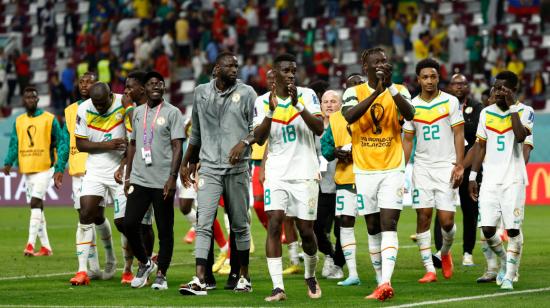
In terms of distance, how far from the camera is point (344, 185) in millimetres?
14148

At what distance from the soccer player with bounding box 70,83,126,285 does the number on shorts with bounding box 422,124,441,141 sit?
3.49 metres

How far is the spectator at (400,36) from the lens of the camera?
36.4 m

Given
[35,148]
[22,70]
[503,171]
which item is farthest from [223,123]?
[22,70]

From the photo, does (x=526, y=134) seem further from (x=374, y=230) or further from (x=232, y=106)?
(x=232, y=106)

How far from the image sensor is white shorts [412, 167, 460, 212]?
14.1 meters

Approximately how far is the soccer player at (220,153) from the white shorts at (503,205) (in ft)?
8.45

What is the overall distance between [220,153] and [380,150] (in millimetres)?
1723

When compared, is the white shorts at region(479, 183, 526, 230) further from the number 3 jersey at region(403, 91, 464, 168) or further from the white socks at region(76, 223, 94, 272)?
the white socks at region(76, 223, 94, 272)

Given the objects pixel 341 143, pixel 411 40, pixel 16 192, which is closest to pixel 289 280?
pixel 341 143

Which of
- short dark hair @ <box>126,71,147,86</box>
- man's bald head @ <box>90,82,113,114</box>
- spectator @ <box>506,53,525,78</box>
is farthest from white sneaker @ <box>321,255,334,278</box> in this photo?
spectator @ <box>506,53,525,78</box>

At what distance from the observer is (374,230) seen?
1264cm

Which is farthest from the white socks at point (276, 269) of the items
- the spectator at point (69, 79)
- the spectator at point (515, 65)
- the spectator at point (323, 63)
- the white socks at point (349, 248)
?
the spectator at point (69, 79)

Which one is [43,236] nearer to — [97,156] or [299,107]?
[97,156]

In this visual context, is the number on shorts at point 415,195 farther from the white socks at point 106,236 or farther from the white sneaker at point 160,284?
the white socks at point 106,236
